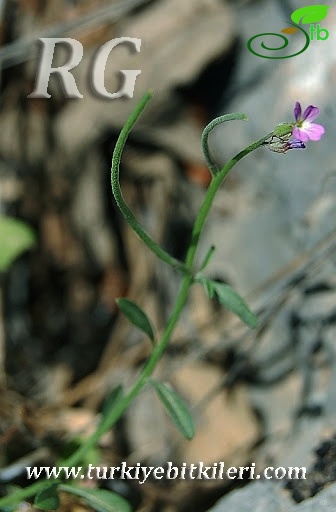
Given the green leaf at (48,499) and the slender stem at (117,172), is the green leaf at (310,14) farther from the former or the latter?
the green leaf at (48,499)

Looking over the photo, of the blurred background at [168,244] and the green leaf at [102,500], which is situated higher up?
the blurred background at [168,244]

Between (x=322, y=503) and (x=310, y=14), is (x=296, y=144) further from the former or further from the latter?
(x=310, y=14)

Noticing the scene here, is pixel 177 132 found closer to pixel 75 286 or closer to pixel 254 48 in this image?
pixel 254 48

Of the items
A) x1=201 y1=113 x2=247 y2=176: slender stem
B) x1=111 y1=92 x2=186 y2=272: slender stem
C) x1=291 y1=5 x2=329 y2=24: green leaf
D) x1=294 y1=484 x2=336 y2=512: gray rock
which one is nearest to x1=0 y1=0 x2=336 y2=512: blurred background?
x1=291 y1=5 x2=329 y2=24: green leaf

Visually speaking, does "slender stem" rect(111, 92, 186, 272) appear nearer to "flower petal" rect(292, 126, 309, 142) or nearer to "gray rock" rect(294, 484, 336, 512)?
"flower petal" rect(292, 126, 309, 142)

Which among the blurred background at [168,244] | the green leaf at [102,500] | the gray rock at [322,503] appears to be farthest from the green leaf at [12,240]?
the gray rock at [322,503]

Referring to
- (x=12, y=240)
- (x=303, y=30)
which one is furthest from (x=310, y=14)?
(x=12, y=240)

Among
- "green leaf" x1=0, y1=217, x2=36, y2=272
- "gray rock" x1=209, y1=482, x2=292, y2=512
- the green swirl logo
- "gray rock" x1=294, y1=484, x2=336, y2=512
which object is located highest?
the green swirl logo
